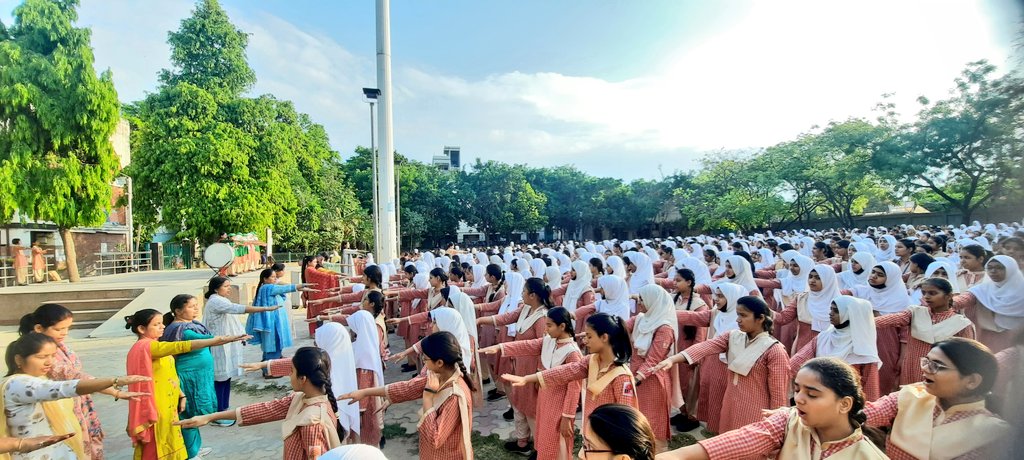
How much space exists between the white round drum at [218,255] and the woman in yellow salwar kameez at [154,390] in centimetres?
782

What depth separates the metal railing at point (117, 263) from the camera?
67.1 feet

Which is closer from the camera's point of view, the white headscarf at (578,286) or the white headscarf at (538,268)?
the white headscarf at (578,286)

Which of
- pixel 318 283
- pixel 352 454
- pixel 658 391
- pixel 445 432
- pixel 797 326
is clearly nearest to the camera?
pixel 352 454


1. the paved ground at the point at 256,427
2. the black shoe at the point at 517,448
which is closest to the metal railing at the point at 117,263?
the paved ground at the point at 256,427

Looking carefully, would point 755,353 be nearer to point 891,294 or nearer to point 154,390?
point 891,294

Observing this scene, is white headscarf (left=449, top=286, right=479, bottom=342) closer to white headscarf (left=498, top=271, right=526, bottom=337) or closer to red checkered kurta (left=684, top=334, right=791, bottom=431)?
white headscarf (left=498, top=271, right=526, bottom=337)

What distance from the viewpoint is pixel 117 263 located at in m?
21.6

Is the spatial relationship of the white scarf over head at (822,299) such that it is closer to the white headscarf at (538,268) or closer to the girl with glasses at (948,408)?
the girl with glasses at (948,408)

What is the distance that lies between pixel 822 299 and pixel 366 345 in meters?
4.25

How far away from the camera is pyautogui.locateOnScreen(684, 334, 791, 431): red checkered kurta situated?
3.13m

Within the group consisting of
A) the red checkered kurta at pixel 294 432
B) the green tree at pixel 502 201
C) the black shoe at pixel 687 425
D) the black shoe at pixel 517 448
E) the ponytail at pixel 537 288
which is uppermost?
the green tree at pixel 502 201

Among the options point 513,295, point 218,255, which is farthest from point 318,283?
point 513,295

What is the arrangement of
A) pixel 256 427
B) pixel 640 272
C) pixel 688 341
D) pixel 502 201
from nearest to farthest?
1. pixel 688 341
2. pixel 256 427
3. pixel 640 272
4. pixel 502 201

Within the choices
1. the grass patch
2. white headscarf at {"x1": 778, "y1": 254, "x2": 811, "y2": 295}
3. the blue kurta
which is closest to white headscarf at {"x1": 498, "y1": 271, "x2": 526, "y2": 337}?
the blue kurta
